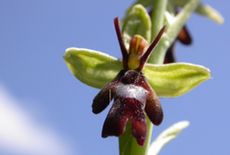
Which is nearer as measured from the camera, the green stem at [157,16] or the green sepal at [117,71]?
the green sepal at [117,71]

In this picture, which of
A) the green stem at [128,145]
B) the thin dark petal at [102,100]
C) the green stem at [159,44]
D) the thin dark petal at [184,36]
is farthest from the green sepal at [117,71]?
the thin dark petal at [184,36]

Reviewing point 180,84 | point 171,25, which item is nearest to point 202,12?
point 171,25

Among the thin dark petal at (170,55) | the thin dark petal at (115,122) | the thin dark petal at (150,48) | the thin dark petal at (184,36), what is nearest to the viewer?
the thin dark petal at (115,122)

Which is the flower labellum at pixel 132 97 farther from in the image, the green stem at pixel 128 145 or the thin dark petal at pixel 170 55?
the thin dark petal at pixel 170 55

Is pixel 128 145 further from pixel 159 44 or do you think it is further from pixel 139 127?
pixel 159 44

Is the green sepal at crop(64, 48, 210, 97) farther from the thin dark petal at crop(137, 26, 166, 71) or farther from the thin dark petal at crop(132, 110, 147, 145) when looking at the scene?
the thin dark petal at crop(132, 110, 147, 145)

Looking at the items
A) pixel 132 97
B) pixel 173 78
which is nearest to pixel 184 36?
pixel 173 78
